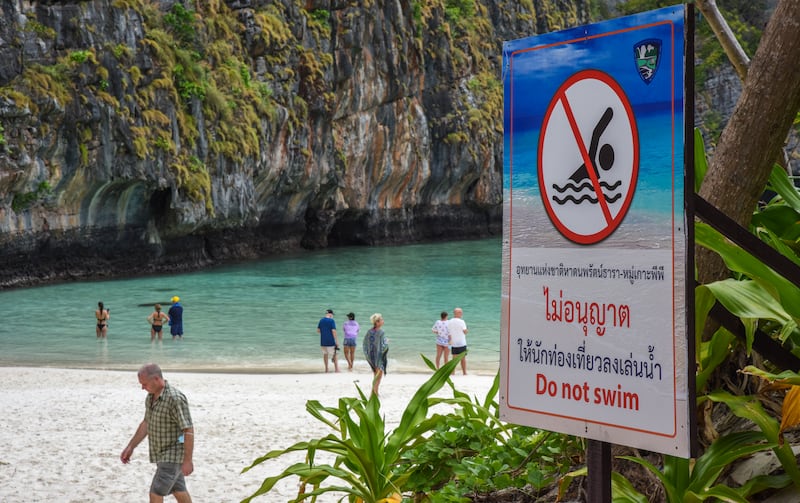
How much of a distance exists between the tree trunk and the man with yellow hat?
700 inches

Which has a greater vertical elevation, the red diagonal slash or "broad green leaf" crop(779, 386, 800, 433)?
the red diagonal slash

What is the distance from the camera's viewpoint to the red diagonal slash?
2166mm

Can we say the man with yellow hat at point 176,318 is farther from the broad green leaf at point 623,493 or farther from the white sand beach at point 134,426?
the broad green leaf at point 623,493

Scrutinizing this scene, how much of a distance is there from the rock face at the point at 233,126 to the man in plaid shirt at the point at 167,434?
22.8 meters

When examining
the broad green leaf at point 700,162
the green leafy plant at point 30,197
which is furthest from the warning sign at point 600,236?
the green leafy plant at point 30,197

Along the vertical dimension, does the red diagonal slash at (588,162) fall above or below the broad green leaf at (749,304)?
above

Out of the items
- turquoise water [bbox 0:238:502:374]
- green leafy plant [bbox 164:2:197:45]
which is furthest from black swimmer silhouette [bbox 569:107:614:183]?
green leafy plant [bbox 164:2:197:45]

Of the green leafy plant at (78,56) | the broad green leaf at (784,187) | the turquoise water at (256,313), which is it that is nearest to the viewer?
the broad green leaf at (784,187)

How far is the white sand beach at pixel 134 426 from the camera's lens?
7324 millimetres

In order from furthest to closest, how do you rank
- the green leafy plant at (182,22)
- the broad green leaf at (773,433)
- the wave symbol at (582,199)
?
the green leafy plant at (182,22) < the broad green leaf at (773,433) < the wave symbol at (582,199)

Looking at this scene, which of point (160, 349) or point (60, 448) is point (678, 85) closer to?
point (60, 448)

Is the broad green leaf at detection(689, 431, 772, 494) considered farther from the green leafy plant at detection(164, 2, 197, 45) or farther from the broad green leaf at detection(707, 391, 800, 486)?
the green leafy plant at detection(164, 2, 197, 45)

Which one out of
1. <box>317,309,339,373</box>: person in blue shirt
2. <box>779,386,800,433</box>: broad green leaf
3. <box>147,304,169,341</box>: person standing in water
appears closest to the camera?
<box>779,386,800,433</box>: broad green leaf

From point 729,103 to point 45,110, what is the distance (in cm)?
5117
